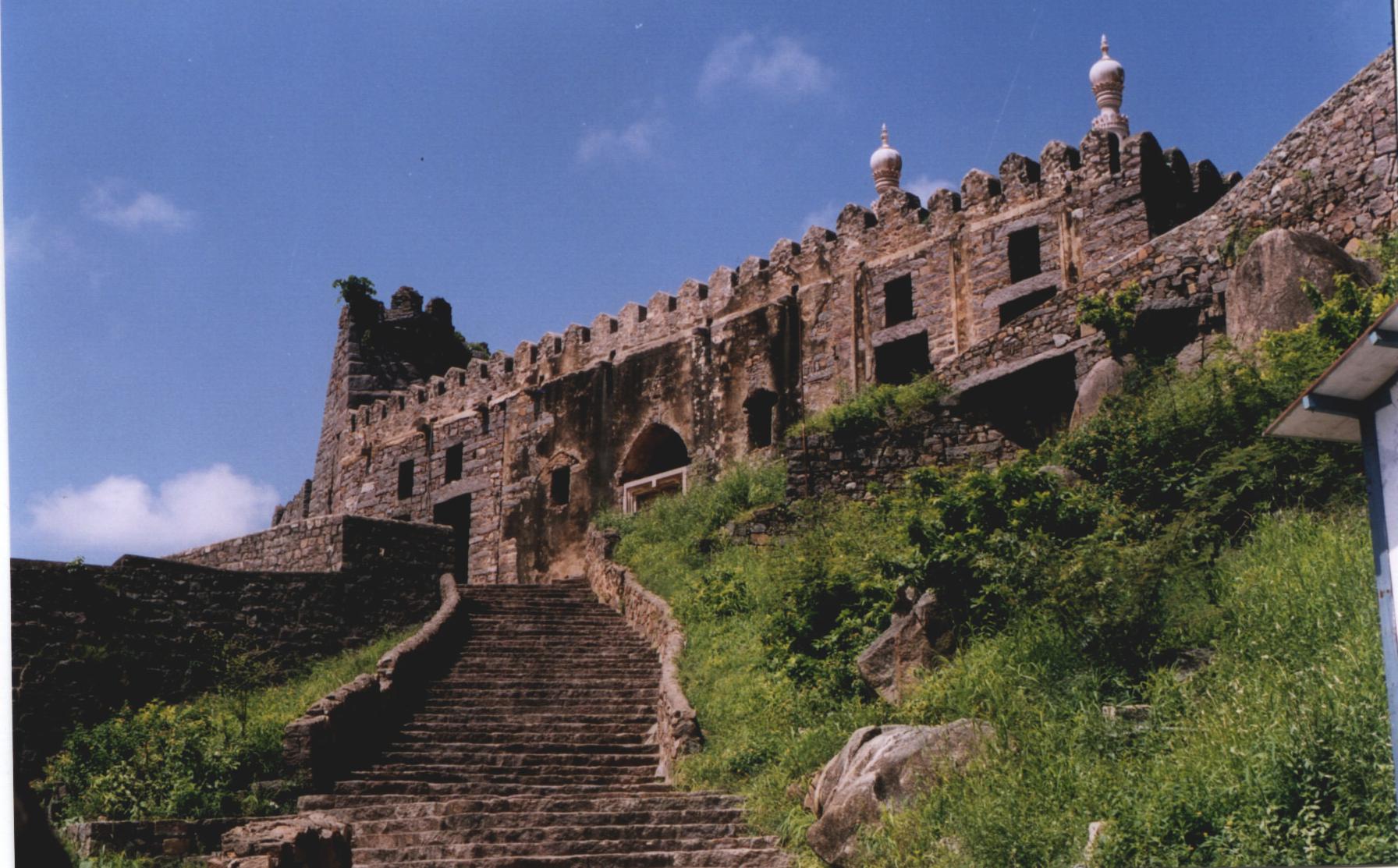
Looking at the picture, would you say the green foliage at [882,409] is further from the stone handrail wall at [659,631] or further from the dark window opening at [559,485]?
the dark window opening at [559,485]

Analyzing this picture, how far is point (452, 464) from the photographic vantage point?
2738cm

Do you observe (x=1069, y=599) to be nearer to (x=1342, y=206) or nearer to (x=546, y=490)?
(x=1342, y=206)

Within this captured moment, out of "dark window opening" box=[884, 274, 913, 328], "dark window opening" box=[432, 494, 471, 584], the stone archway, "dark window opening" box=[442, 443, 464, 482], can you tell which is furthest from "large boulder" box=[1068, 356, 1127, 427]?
"dark window opening" box=[442, 443, 464, 482]

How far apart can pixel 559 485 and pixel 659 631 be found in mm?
9821

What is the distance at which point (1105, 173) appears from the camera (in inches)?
763

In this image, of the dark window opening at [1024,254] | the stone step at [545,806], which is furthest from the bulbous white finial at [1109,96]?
the stone step at [545,806]

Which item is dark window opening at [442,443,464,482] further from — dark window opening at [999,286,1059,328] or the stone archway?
dark window opening at [999,286,1059,328]

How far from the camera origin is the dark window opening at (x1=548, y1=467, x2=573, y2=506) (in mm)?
24812

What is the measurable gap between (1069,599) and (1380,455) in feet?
9.27

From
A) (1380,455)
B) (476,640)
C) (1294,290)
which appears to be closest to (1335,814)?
(1380,455)

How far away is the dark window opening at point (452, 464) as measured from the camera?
27.2m

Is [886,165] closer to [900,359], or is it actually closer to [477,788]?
[900,359]

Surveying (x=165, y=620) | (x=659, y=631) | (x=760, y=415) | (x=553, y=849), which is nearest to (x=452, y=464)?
(x=760, y=415)

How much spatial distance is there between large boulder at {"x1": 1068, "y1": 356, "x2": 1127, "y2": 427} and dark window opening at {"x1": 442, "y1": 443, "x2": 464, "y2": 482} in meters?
14.9
